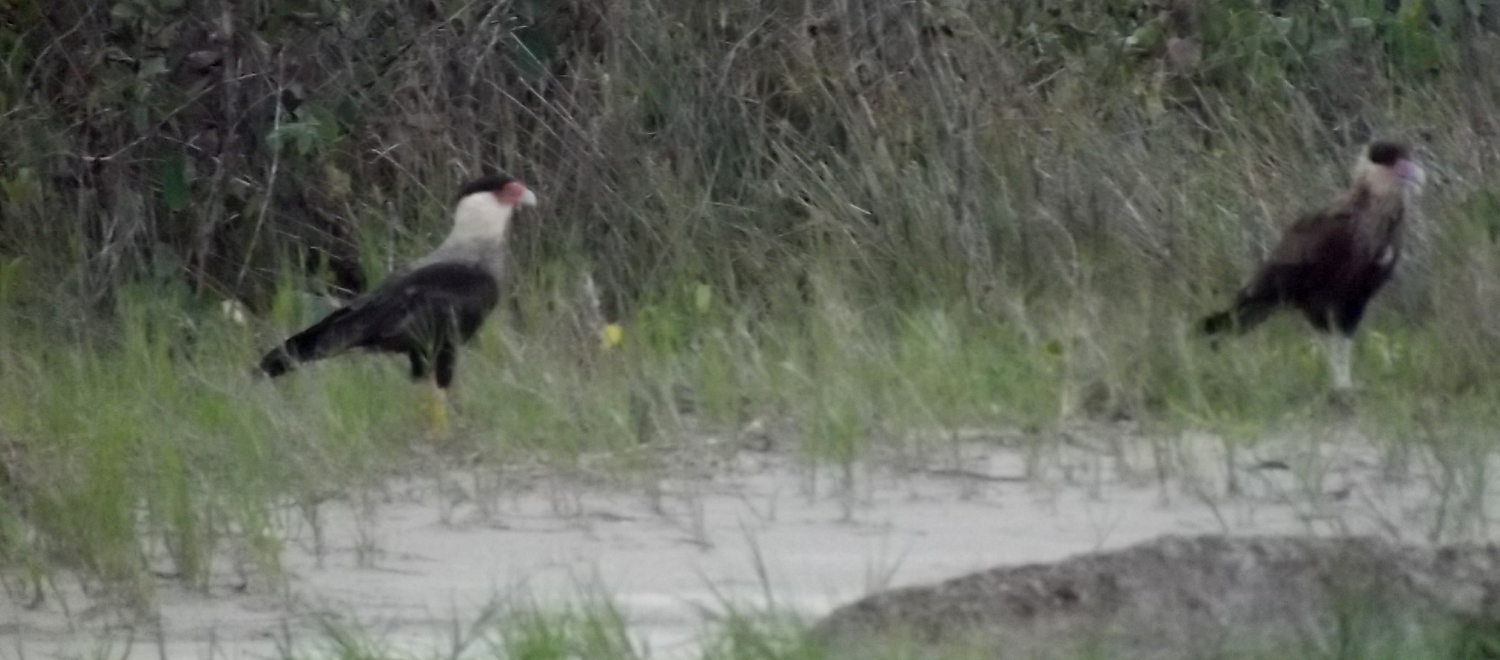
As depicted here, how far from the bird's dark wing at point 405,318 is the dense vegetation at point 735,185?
0.13 meters

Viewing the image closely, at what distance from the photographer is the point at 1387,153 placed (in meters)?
6.43

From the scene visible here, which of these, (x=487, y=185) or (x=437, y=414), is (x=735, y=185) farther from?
(x=437, y=414)

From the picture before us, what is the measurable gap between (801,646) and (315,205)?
4.59 meters

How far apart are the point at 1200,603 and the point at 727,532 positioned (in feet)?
3.31

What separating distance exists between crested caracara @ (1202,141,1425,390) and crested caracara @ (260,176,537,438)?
1993 millimetres

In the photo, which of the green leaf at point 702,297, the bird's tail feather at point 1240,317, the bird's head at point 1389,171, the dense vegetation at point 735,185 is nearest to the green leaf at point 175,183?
the dense vegetation at point 735,185

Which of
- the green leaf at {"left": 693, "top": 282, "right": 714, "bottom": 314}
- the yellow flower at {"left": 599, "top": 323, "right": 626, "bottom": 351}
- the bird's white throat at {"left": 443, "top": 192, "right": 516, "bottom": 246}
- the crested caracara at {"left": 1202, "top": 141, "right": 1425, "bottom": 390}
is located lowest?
the crested caracara at {"left": 1202, "top": 141, "right": 1425, "bottom": 390}

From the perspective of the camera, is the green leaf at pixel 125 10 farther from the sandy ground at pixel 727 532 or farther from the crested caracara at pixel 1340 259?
the crested caracara at pixel 1340 259

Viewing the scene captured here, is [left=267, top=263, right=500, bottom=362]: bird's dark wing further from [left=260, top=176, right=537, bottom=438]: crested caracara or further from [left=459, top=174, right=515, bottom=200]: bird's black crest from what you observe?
[left=459, top=174, right=515, bottom=200]: bird's black crest

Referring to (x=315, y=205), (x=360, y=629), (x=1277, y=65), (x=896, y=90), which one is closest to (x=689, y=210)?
(x=896, y=90)

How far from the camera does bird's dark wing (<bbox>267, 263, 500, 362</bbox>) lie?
604cm

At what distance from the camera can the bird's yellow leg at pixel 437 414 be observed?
5551 millimetres

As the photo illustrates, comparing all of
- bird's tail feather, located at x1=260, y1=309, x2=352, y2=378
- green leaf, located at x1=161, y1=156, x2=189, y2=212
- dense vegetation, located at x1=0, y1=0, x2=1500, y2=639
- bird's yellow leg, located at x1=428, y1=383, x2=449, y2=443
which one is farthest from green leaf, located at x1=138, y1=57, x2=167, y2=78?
bird's yellow leg, located at x1=428, y1=383, x2=449, y2=443

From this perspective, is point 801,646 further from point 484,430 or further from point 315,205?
point 315,205
